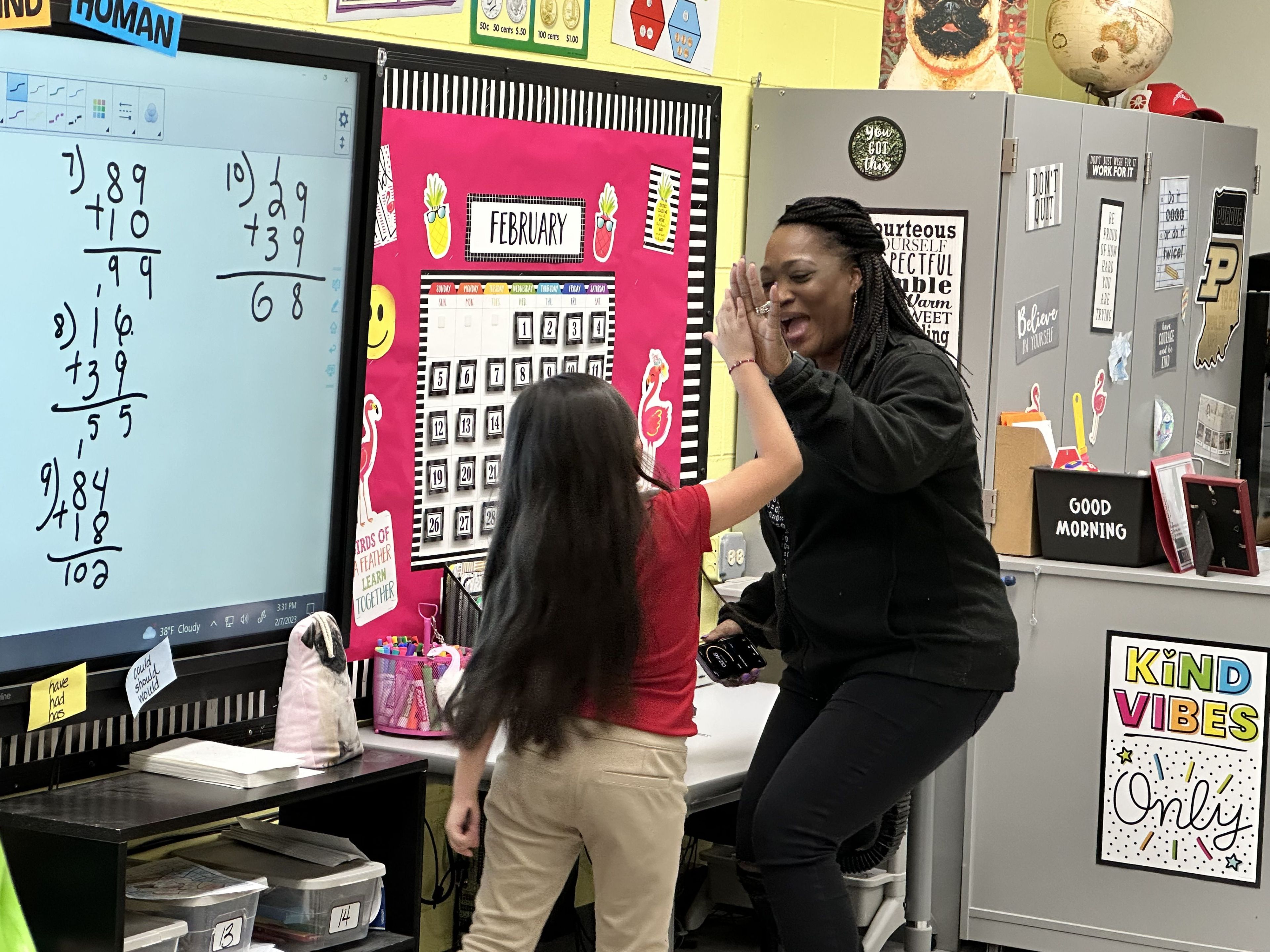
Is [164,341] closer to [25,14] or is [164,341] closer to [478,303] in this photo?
[25,14]

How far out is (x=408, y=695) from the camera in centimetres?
276

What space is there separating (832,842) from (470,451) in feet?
3.43

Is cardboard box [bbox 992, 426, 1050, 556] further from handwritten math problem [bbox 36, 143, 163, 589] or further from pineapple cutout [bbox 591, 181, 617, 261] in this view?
handwritten math problem [bbox 36, 143, 163, 589]

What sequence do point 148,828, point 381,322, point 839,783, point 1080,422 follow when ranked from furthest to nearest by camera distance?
point 1080,422
point 381,322
point 839,783
point 148,828

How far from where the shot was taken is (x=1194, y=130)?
14.4ft

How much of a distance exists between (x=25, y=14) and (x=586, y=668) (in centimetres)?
108

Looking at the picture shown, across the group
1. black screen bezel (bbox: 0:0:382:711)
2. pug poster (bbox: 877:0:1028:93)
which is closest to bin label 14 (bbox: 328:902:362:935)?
black screen bezel (bbox: 0:0:382:711)

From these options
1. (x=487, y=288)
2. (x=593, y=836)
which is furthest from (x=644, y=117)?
(x=593, y=836)

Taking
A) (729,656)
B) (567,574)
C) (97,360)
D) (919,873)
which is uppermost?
(97,360)

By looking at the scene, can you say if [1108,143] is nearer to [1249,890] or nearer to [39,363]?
[1249,890]

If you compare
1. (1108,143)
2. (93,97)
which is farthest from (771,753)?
(1108,143)

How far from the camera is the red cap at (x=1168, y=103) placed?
456 cm

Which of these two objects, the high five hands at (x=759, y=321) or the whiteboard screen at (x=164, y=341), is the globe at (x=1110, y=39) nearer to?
the high five hands at (x=759, y=321)

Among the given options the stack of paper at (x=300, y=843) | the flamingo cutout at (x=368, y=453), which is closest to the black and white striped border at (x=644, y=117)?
the flamingo cutout at (x=368, y=453)
